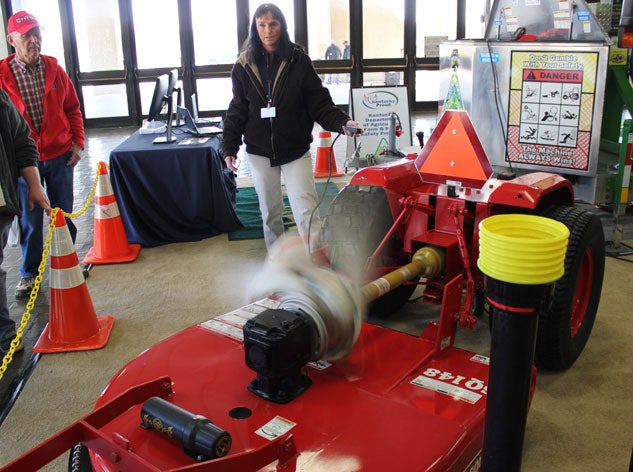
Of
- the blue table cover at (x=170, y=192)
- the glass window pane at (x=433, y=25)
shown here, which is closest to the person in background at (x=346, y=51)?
the glass window pane at (x=433, y=25)

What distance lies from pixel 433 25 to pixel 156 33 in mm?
5302

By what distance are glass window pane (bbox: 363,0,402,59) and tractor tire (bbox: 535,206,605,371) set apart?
10.3 m

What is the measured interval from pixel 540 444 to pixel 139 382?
1.61m

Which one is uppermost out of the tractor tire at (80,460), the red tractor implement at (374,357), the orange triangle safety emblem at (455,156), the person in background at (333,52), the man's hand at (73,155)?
the person in background at (333,52)

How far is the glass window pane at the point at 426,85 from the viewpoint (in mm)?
13262

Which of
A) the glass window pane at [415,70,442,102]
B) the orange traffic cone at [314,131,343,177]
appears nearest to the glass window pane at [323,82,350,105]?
the glass window pane at [415,70,442,102]

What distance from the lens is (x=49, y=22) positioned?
461 inches

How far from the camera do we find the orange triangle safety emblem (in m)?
3.02

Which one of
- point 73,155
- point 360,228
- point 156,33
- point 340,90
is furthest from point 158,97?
point 340,90

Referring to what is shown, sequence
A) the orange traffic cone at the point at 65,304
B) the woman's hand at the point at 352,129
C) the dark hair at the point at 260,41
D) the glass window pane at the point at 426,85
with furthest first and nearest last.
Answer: the glass window pane at the point at 426,85 < the dark hair at the point at 260,41 < the woman's hand at the point at 352,129 < the orange traffic cone at the point at 65,304

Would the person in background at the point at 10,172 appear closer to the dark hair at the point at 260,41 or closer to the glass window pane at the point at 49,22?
the dark hair at the point at 260,41

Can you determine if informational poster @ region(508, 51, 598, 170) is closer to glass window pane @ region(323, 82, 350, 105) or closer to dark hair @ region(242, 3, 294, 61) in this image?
dark hair @ region(242, 3, 294, 61)

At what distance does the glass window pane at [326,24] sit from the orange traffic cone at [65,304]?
9691mm

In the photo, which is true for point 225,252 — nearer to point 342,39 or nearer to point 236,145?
point 236,145
